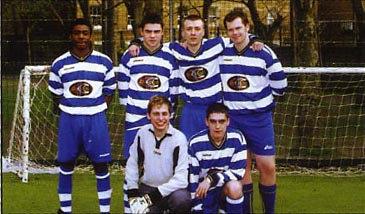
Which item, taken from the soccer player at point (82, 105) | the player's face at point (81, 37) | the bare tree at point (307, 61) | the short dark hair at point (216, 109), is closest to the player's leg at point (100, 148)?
the soccer player at point (82, 105)

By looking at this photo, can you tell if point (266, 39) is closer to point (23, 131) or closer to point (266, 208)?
point (23, 131)

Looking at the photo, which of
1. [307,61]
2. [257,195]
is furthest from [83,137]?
[307,61]

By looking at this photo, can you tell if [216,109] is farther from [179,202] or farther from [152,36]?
[152,36]

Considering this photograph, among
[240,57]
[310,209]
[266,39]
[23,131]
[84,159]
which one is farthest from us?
[266,39]

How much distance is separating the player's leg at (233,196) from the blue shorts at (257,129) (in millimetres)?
503

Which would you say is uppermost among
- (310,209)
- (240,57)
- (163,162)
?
(240,57)

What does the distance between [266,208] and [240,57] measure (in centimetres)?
108

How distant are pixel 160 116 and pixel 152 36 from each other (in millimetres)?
778

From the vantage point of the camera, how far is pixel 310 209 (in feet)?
22.3

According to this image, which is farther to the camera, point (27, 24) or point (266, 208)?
point (27, 24)

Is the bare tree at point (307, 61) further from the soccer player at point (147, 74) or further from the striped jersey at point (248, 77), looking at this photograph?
the soccer player at point (147, 74)

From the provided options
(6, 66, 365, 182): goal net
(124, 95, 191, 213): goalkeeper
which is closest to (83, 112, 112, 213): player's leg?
(124, 95, 191, 213): goalkeeper

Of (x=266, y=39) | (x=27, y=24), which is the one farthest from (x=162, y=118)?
(x=27, y=24)

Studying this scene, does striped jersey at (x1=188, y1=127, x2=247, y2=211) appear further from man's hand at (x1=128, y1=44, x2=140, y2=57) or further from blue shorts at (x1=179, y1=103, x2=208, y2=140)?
man's hand at (x1=128, y1=44, x2=140, y2=57)
